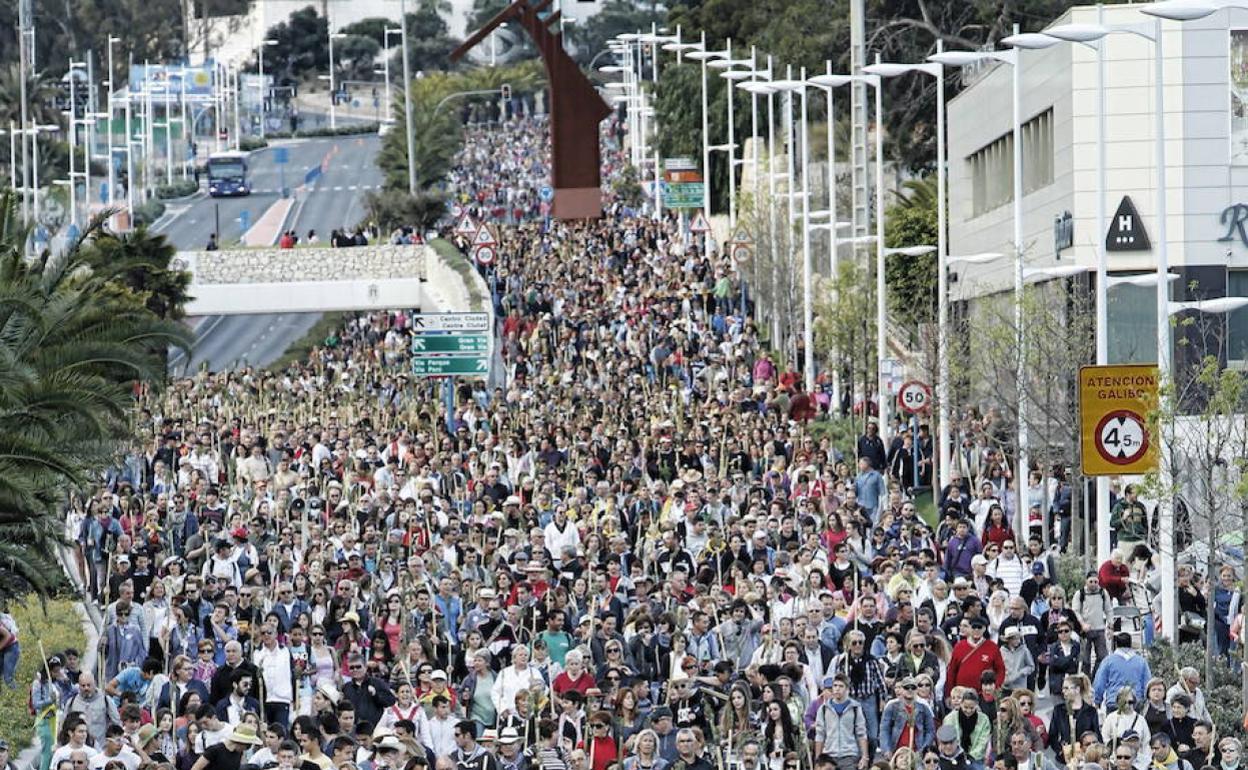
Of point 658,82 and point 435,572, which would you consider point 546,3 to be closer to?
point 658,82

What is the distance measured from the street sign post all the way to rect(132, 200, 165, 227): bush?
222 ft

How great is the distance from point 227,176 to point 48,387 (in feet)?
327

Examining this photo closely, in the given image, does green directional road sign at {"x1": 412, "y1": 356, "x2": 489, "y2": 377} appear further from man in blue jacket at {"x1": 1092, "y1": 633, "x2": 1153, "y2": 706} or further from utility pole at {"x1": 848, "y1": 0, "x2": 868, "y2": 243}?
man in blue jacket at {"x1": 1092, "y1": 633, "x2": 1153, "y2": 706}

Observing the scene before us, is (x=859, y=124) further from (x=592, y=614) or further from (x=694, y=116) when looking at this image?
(x=694, y=116)

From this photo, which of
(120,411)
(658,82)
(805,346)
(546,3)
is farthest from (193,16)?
(120,411)

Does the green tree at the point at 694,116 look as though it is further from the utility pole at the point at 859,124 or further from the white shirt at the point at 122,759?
the white shirt at the point at 122,759

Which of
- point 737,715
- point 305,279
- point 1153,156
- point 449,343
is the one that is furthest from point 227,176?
point 737,715

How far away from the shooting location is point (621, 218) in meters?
77.3

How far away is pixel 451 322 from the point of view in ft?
142

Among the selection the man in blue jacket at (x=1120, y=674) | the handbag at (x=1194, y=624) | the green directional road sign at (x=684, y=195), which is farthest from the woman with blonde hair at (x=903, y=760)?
the green directional road sign at (x=684, y=195)

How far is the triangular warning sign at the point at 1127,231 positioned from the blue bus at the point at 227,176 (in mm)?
87865

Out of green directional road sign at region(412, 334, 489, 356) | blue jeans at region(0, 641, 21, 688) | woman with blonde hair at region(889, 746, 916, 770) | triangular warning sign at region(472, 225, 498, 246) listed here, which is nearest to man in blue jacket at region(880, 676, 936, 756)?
woman with blonde hair at region(889, 746, 916, 770)

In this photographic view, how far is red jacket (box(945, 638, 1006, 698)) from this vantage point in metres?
20.5

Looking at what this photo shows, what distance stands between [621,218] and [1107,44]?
119ft
